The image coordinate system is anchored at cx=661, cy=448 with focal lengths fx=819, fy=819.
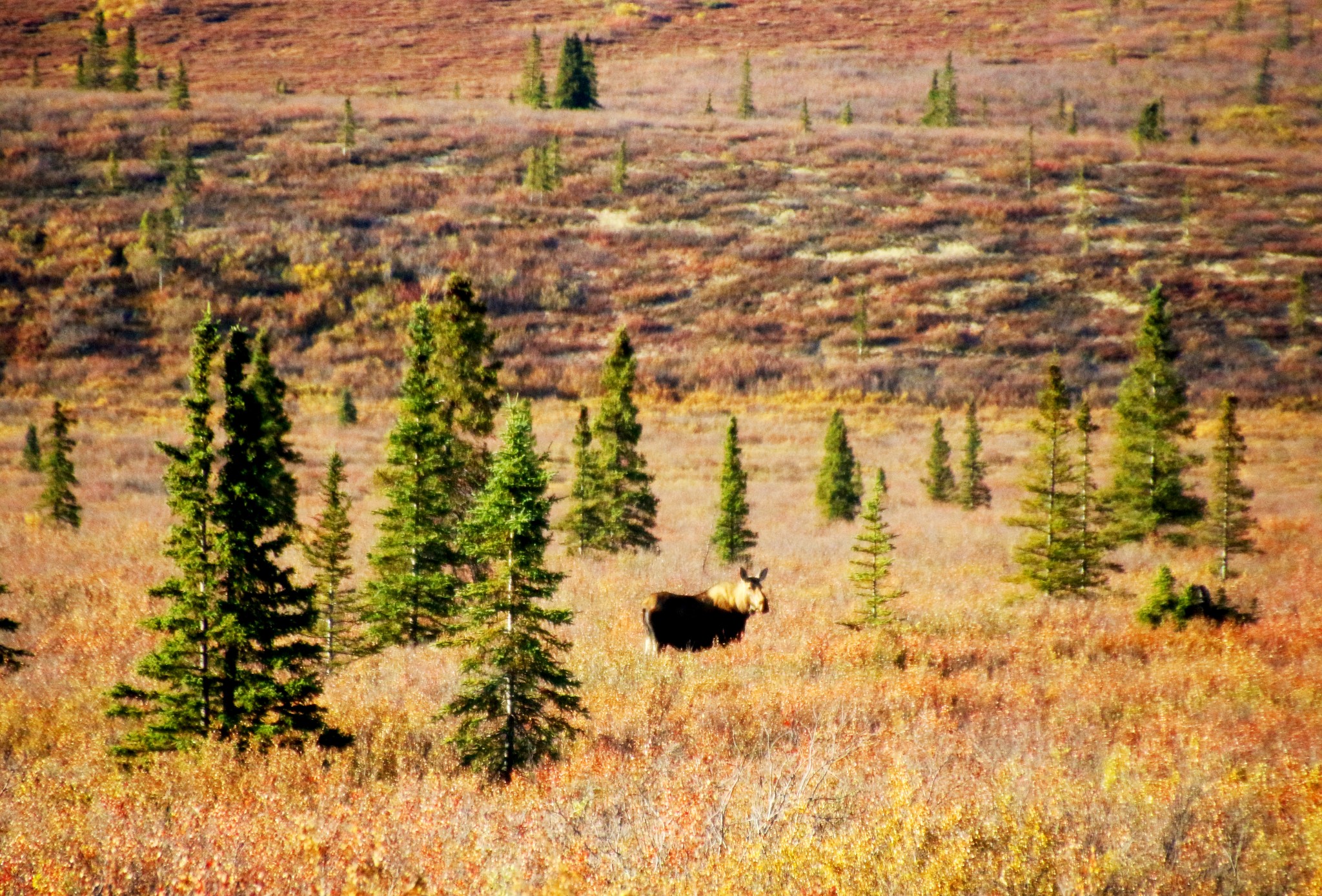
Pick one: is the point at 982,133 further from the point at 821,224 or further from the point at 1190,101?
the point at 1190,101

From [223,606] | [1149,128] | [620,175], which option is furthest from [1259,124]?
[223,606]

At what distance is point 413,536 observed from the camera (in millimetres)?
13523

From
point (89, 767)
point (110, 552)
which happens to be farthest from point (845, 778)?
point (110, 552)

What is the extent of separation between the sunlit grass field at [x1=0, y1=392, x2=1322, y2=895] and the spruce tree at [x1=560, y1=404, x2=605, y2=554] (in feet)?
12.4

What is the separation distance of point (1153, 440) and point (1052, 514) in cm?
855

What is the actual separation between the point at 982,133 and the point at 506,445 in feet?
322

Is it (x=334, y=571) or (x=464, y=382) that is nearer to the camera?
(x=334, y=571)

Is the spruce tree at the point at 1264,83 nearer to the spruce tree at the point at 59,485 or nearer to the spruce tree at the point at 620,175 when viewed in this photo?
the spruce tree at the point at 620,175

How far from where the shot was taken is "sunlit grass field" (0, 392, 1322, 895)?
530 cm

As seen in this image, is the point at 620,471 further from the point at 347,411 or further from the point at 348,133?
the point at 348,133

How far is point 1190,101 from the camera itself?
11681cm

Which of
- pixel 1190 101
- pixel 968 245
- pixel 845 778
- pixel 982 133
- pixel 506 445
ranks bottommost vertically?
pixel 845 778

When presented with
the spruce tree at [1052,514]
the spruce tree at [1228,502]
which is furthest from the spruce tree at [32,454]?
the spruce tree at [1228,502]

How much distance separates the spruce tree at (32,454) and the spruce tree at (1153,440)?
126 ft
